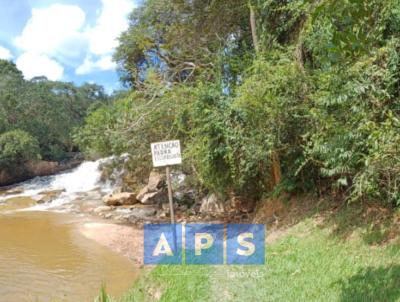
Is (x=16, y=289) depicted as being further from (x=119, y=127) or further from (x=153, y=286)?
(x=119, y=127)

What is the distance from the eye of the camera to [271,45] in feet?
22.8

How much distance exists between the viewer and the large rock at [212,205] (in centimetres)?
908

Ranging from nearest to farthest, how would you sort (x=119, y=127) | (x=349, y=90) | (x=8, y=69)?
1. (x=349, y=90)
2. (x=119, y=127)
3. (x=8, y=69)

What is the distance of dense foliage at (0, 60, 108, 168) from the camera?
20.1 m

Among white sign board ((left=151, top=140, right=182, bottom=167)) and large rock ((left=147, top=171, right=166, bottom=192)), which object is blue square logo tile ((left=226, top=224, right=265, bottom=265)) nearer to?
white sign board ((left=151, top=140, right=182, bottom=167))

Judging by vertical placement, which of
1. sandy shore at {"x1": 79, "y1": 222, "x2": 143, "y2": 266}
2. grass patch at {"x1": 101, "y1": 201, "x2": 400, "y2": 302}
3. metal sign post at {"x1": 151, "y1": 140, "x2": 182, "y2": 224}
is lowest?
sandy shore at {"x1": 79, "y1": 222, "x2": 143, "y2": 266}

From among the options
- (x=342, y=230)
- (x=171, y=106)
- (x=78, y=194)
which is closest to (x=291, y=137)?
(x=342, y=230)

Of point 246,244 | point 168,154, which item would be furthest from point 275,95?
point 246,244

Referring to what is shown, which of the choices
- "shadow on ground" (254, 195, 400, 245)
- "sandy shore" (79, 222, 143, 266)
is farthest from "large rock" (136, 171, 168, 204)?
"shadow on ground" (254, 195, 400, 245)

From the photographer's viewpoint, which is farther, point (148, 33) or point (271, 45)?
point (148, 33)

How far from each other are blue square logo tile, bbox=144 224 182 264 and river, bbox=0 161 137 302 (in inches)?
19.5

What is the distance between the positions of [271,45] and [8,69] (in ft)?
128
